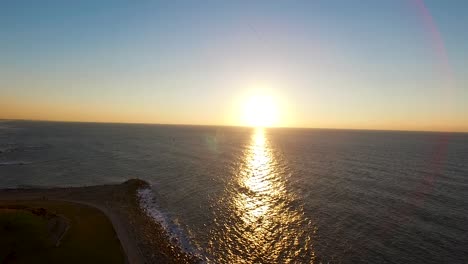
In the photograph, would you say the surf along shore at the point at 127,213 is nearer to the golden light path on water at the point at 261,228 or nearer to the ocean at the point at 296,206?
the ocean at the point at 296,206

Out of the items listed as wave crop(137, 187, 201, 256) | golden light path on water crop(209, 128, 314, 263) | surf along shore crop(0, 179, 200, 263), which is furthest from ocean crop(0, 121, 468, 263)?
surf along shore crop(0, 179, 200, 263)

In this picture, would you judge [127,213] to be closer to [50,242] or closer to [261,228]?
[50,242]

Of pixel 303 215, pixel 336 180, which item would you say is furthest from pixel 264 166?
pixel 303 215

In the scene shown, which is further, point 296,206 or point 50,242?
point 296,206

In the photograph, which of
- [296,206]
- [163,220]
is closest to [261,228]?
[296,206]

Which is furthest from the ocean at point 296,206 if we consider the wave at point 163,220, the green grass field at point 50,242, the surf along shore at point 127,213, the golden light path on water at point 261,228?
the green grass field at point 50,242

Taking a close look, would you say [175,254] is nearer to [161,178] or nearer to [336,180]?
[161,178]

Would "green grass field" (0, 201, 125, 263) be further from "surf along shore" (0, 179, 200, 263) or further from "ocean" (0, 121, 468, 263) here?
"ocean" (0, 121, 468, 263)

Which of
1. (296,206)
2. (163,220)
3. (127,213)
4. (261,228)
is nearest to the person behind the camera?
(261,228)
